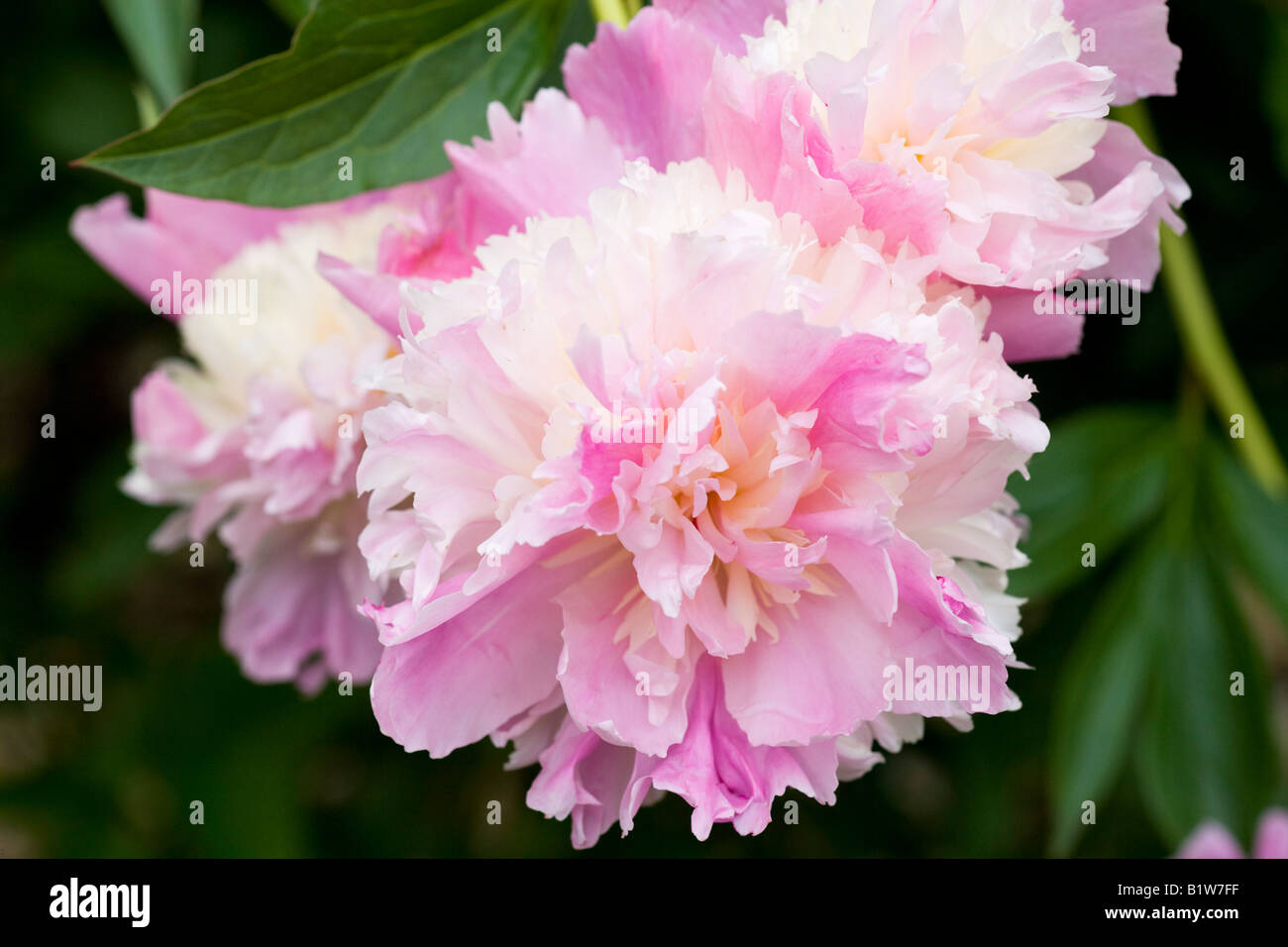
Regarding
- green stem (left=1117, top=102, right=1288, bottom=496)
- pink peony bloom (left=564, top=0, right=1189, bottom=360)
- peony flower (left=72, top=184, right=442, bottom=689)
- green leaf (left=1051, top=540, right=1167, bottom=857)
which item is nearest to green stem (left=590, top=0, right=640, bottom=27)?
pink peony bloom (left=564, top=0, right=1189, bottom=360)

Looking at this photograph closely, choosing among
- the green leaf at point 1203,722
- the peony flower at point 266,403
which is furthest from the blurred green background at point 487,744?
the peony flower at point 266,403

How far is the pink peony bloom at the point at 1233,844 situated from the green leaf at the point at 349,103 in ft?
2.11

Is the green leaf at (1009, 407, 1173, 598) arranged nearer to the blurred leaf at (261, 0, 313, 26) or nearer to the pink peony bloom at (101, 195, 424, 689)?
the pink peony bloom at (101, 195, 424, 689)

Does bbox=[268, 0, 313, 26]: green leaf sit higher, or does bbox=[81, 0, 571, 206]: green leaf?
bbox=[268, 0, 313, 26]: green leaf

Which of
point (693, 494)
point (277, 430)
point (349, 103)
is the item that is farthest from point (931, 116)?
point (277, 430)

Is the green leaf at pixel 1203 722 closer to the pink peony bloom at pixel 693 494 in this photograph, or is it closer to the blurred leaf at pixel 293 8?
the pink peony bloom at pixel 693 494

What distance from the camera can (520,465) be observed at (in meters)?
0.48

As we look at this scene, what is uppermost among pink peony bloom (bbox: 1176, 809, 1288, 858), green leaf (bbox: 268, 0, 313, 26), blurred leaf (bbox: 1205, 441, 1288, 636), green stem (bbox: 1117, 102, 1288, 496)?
green leaf (bbox: 268, 0, 313, 26)

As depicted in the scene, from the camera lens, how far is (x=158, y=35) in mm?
740

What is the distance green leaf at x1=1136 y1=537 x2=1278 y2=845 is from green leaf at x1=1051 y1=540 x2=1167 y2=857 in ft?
0.04

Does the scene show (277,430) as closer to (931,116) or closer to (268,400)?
(268,400)

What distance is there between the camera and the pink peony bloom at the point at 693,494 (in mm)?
455

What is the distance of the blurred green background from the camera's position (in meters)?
0.92
